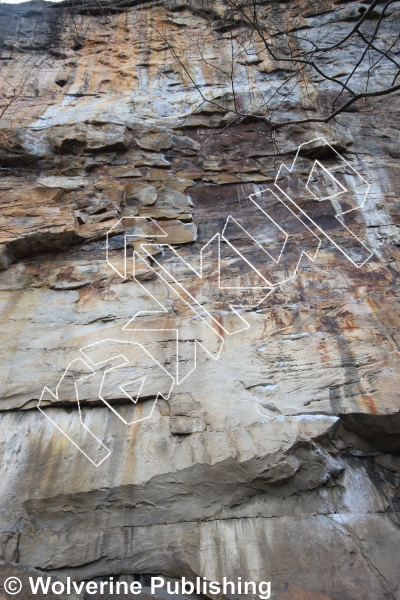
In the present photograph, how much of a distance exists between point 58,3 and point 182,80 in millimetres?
2962

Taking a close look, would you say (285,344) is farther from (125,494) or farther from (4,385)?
(4,385)

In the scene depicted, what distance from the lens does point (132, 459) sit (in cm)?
287

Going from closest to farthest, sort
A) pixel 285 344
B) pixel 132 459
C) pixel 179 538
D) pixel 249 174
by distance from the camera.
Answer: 1. pixel 179 538
2. pixel 132 459
3. pixel 285 344
4. pixel 249 174

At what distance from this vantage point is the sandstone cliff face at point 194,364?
263cm

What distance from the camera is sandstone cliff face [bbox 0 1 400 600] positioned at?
8.64 feet

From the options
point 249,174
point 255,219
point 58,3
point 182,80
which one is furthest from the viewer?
point 58,3

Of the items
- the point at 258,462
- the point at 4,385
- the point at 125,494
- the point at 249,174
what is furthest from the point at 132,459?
the point at 249,174

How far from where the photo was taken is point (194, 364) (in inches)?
128

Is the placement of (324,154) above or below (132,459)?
above

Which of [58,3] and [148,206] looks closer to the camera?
[148,206]
